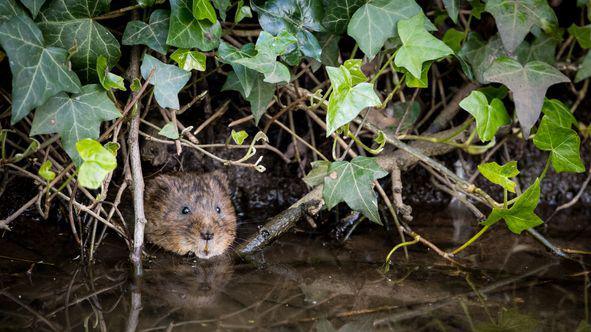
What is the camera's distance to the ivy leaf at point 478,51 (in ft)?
9.91

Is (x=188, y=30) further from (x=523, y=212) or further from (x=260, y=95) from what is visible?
(x=523, y=212)

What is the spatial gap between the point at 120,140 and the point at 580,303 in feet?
6.10

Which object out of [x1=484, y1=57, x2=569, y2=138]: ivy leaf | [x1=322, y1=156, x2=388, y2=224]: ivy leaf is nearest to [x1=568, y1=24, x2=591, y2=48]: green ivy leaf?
[x1=484, y1=57, x2=569, y2=138]: ivy leaf

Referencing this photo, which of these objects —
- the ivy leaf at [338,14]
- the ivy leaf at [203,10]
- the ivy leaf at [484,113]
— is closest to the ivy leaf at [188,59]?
the ivy leaf at [203,10]

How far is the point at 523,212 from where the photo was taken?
2.50 metres

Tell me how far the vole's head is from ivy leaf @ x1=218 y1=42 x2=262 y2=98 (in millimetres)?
620

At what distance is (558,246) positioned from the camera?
2924mm

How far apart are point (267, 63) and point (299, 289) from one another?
80 cm

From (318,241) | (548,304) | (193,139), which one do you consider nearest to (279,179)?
(318,241)

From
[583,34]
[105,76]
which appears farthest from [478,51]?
[105,76]

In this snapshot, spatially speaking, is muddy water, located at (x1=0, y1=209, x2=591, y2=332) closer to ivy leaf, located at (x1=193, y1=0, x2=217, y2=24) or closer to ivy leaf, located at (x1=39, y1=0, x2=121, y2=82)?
ivy leaf, located at (x1=39, y1=0, x2=121, y2=82)

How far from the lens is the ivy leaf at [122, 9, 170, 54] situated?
8.00 ft

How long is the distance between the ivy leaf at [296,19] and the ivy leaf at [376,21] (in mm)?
178

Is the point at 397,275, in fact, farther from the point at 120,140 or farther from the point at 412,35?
the point at 120,140
